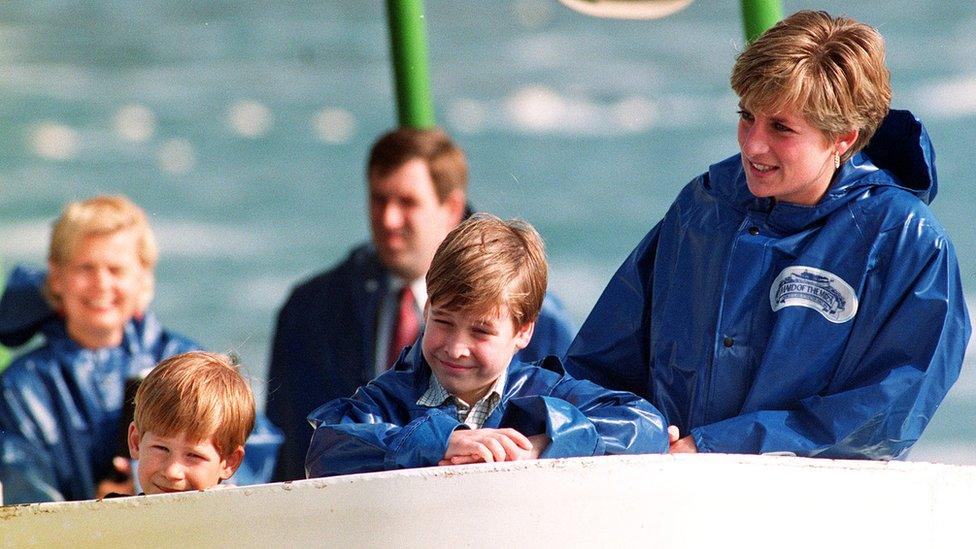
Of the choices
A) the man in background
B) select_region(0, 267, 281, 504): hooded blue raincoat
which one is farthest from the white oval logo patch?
the man in background

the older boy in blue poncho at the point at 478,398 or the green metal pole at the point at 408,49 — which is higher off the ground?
the green metal pole at the point at 408,49

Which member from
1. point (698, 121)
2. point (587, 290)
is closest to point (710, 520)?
point (587, 290)

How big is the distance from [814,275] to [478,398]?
56 cm

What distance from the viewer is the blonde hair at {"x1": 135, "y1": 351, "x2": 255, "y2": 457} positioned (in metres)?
2.63

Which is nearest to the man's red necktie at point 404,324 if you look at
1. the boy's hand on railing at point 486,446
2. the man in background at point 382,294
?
the man in background at point 382,294

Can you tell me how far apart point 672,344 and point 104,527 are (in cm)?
99

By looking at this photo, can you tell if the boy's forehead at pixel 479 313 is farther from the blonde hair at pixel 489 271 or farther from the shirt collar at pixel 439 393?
the shirt collar at pixel 439 393

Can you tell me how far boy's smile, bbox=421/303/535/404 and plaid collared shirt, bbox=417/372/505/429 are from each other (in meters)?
0.02

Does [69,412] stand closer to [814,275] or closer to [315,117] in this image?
[814,275]

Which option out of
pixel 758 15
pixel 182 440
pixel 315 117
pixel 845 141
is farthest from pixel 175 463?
pixel 315 117

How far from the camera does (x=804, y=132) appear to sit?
262 cm

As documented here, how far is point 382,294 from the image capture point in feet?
17.2

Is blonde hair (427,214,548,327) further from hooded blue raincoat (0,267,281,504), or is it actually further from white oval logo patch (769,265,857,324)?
hooded blue raincoat (0,267,281,504)

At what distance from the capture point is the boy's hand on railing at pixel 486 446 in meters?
2.35
